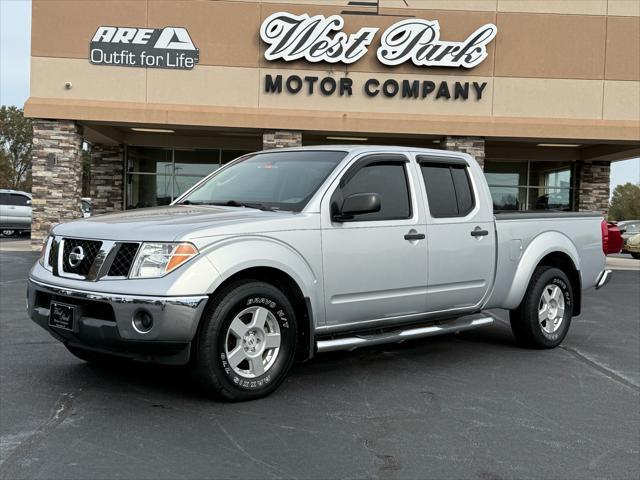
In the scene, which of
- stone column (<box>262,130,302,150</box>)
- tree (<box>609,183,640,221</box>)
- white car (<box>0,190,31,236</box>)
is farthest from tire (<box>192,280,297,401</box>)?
tree (<box>609,183,640,221</box>)

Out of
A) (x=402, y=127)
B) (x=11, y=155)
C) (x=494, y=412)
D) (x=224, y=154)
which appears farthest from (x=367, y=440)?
(x=11, y=155)

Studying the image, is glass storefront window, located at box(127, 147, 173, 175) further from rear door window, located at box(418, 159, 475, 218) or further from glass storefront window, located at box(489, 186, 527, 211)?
rear door window, located at box(418, 159, 475, 218)

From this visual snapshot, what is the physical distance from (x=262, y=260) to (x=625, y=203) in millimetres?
102971

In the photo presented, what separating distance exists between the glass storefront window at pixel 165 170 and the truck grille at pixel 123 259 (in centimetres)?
1798

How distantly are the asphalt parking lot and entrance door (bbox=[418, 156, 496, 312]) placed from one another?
26.1 inches

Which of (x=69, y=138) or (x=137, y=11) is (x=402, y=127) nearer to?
(x=137, y=11)

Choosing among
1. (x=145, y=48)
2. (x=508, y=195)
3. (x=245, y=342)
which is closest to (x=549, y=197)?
(x=508, y=195)

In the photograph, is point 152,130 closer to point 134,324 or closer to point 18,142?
point 134,324

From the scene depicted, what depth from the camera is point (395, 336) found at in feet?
18.7

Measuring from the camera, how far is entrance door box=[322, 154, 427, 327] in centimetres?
537

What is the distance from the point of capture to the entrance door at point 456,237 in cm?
609

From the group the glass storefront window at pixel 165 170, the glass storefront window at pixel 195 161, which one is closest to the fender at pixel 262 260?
the glass storefront window at pixel 165 170

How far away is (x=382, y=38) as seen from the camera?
61.3 ft

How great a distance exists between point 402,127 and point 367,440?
49.4ft
